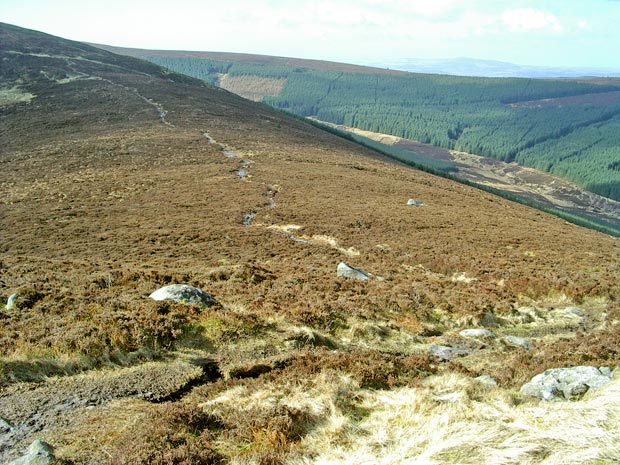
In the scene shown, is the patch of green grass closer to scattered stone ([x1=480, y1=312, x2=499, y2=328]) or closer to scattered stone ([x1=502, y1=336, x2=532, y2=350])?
scattered stone ([x1=480, y1=312, x2=499, y2=328])

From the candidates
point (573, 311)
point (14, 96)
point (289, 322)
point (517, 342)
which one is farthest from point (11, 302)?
point (14, 96)

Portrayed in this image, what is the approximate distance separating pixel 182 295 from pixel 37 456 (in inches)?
309

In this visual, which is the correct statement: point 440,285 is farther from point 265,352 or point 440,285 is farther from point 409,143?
point 409,143

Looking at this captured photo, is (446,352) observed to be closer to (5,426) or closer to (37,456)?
(37,456)

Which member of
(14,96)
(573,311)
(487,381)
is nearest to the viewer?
(487,381)

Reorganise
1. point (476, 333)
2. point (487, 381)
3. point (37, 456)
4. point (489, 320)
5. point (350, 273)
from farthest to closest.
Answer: point (350, 273)
point (489, 320)
point (476, 333)
point (487, 381)
point (37, 456)

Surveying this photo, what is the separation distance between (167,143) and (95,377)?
169 ft

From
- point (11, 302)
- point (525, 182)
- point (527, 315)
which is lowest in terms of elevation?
point (525, 182)

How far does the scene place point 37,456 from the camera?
5902 millimetres

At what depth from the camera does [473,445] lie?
6059 mm

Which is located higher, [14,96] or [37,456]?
[14,96]

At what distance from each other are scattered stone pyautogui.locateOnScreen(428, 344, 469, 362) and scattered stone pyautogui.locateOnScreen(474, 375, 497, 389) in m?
2.59

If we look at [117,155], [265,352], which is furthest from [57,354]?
[117,155]

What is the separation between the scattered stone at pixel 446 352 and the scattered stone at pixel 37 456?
395 inches
